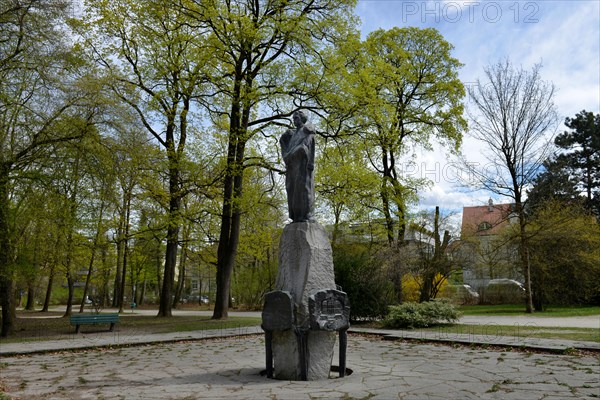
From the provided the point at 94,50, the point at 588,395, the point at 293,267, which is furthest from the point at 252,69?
the point at 588,395

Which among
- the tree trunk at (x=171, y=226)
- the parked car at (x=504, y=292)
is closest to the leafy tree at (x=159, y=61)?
the tree trunk at (x=171, y=226)

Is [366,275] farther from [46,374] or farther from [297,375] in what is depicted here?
[46,374]

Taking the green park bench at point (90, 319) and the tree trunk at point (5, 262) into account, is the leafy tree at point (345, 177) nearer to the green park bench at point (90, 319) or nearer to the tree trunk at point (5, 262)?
the green park bench at point (90, 319)

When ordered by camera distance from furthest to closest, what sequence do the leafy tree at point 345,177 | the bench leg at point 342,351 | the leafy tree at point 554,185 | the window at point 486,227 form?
the leafy tree at point 554,185 < the window at point 486,227 < the leafy tree at point 345,177 < the bench leg at point 342,351

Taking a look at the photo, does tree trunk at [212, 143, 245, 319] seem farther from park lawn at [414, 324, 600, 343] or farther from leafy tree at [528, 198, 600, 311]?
leafy tree at [528, 198, 600, 311]

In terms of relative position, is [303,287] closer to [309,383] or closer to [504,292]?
[309,383]

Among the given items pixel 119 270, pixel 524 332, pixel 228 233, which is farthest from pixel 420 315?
pixel 119 270

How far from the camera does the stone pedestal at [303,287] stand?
7.27m

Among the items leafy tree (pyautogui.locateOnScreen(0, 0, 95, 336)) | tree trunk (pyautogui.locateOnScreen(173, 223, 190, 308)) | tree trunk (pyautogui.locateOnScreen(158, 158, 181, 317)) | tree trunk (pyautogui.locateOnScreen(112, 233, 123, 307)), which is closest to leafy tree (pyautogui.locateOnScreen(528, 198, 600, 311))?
tree trunk (pyautogui.locateOnScreen(173, 223, 190, 308))

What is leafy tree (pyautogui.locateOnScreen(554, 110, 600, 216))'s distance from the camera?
1454 inches

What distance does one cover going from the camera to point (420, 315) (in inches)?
588

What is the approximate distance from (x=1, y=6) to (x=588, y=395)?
13724 mm

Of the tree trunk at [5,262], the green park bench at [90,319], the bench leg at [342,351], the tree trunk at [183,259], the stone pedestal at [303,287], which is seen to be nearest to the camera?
the stone pedestal at [303,287]

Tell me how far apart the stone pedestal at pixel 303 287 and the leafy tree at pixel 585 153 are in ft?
113
